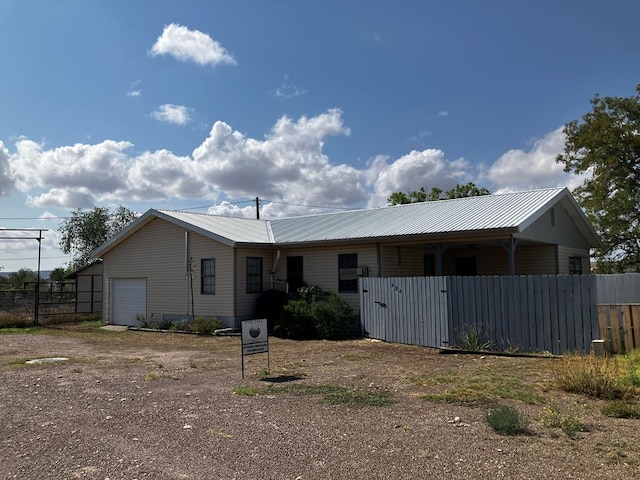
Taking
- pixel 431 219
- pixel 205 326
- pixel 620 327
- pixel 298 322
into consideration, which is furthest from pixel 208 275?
pixel 620 327

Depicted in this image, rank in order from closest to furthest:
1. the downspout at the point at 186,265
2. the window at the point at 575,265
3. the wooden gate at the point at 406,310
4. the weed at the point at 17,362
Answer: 1. the weed at the point at 17,362
2. the wooden gate at the point at 406,310
3. the downspout at the point at 186,265
4. the window at the point at 575,265

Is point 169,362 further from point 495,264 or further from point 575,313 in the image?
point 495,264

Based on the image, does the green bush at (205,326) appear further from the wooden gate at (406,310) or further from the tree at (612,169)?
the tree at (612,169)

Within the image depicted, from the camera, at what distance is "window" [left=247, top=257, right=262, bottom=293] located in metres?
20.8

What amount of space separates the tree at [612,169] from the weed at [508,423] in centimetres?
2450

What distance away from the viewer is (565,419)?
20.2ft

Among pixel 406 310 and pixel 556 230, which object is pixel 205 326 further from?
pixel 556 230

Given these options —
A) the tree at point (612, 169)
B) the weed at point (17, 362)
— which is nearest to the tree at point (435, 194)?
the tree at point (612, 169)

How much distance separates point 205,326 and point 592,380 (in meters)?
14.0

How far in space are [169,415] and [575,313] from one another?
8.45 metres

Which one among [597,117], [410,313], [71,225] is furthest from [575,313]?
[71,225]

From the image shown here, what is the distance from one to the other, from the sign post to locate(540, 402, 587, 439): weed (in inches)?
205

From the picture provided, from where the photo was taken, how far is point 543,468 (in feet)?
16.3

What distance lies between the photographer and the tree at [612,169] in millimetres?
28750
